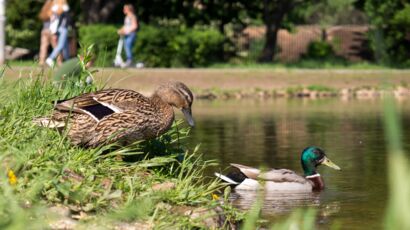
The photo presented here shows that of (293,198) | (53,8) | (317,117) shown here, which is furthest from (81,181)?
(53,8)

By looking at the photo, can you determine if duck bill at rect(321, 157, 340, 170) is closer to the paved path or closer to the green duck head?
the green duck head

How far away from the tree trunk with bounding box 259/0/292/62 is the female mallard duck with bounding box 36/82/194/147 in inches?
1129

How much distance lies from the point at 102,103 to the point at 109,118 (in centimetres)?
23

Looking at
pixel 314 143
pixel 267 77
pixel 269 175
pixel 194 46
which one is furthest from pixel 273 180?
pixel 194 46

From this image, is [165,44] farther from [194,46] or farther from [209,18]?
[209,18]

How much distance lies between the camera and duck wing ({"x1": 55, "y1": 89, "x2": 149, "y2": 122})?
9.47 m

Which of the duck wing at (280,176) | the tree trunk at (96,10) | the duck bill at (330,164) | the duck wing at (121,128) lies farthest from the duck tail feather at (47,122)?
the tree trunk at (96,10)

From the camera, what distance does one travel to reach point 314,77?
30078 millimetres

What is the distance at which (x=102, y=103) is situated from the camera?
379 inches

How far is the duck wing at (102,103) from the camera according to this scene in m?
9.47

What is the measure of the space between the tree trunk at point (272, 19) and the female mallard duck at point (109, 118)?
28.7 m

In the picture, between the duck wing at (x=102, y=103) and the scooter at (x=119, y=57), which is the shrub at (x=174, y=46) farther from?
the duck wing at (x=102, y=103)

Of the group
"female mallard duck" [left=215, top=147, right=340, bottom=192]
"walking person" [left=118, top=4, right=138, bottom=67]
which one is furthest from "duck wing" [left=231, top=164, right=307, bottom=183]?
"walking person" [left=118, top=4, right=138, bottom=67]

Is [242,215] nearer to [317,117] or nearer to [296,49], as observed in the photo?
[317,117]
